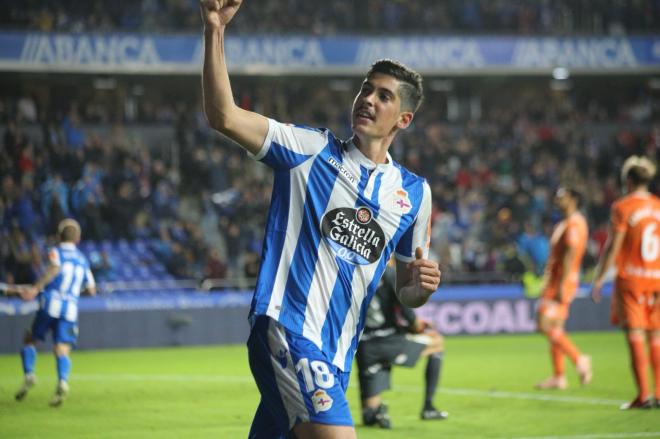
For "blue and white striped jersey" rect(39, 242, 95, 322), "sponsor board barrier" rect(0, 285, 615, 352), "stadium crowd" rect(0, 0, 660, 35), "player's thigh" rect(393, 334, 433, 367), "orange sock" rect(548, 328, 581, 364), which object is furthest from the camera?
"stadium crowd" rect(0, 0, 660, 35)

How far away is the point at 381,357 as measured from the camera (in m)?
9.75

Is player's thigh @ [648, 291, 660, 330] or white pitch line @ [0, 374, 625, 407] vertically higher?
player's thigh @ [648, 291, 660, 330]

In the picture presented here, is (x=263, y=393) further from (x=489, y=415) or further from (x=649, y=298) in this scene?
(x=649, y=298)

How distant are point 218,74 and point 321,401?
1.47 metres

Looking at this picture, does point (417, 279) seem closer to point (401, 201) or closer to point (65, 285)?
point (401, 201)

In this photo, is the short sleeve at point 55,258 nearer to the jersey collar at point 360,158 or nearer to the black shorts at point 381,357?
the black shorts at point 381,357

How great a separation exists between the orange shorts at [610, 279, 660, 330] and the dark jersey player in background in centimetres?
206

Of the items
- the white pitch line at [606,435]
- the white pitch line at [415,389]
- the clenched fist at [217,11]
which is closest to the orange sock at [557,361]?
the white pitch line at [415,389]

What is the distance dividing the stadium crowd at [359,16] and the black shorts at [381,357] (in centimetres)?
2010

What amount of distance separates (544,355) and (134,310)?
763 centimetres

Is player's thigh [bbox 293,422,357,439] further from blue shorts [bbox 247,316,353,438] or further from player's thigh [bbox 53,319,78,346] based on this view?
player's thigh [bbox 53,319,78,346]

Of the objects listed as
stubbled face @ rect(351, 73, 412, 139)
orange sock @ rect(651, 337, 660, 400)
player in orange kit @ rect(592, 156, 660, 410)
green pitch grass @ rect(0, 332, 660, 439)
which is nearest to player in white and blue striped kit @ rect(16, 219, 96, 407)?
green pitch grass @ rect(0, 332, 660, 439)

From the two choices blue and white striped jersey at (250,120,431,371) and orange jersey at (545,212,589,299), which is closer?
blue and white striped jersey at (250,120,431,371)

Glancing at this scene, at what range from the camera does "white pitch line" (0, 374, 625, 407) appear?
11586 millimetres
